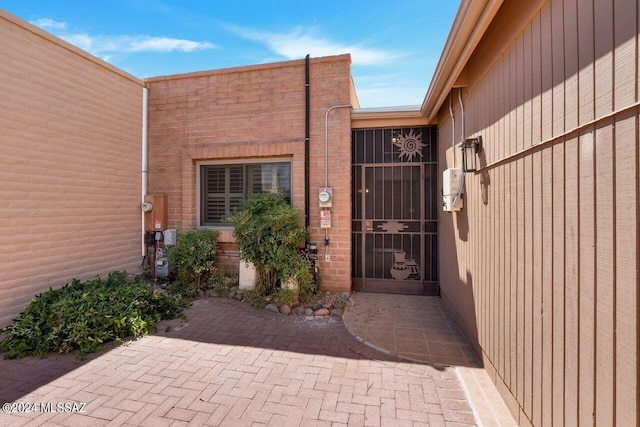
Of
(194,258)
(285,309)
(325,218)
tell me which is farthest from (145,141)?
(285,309)

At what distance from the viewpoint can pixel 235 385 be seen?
2545mm

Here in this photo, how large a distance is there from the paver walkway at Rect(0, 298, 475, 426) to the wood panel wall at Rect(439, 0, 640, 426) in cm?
81

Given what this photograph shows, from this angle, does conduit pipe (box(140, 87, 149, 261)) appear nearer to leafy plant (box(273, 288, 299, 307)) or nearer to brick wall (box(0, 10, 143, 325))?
brick wall (box(0, 10, 143, 325))

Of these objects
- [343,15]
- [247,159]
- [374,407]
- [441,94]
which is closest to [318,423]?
[374,407]

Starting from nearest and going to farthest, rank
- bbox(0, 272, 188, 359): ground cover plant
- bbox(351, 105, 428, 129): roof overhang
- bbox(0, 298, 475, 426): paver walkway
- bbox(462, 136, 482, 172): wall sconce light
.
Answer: bbox(0, 298, 475, 426): paver walkway
bbox(462, 136, 482, 172): wall sconce light
bbox(0, 272, 188, 359): ground cover plant
bbox(351, 105, 428, 129): roof overhang

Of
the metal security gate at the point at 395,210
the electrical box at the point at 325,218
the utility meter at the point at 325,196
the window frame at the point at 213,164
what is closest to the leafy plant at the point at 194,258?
the window frame at the point at 213,164

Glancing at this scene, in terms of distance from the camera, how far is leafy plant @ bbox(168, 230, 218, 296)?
4922 mm

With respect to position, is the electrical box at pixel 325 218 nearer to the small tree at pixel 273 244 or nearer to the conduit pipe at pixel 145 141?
the small tree at pixel 273 244

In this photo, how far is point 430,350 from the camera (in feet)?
10.4

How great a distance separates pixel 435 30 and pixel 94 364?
18.7 ft

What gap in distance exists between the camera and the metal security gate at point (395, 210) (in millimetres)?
4992

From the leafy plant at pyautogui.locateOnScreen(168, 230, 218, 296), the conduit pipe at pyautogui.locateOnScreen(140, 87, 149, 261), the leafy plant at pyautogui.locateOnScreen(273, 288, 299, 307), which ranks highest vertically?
the conduit pipe at pyautogui.locateOnScreen(140, 87, 149, 261)

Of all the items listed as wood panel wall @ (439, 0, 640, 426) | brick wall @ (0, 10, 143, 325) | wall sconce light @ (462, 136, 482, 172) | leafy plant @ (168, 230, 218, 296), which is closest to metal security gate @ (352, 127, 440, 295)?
wall sconce light @ (462, 136, 482, 172)

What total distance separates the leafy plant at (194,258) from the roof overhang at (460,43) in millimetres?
4314
